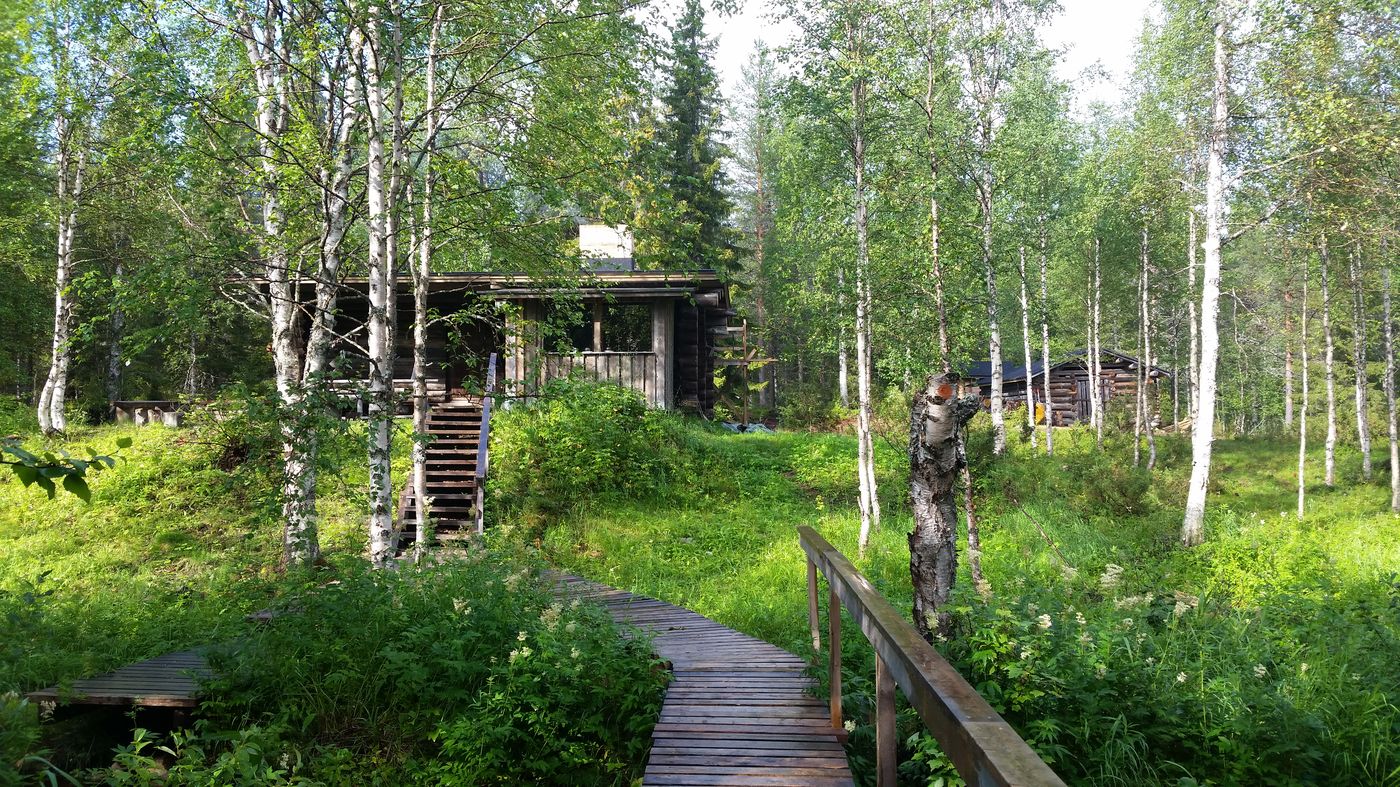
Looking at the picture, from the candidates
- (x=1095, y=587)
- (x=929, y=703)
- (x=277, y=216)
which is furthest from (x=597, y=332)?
(x=929, y=703)

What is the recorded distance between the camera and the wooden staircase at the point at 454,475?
1113 cm

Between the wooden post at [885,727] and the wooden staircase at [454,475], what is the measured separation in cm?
789

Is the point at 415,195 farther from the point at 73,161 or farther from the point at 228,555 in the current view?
the point at 73,161

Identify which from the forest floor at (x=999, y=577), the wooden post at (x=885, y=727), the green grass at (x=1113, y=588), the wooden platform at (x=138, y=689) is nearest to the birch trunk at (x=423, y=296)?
the forest floor at (x=999, y=577)

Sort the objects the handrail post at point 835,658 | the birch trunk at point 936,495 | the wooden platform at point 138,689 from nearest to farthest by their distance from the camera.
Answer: the handrail post at point 835,658
the birch trunk at point 936,495
the wooden platform at point 138,689

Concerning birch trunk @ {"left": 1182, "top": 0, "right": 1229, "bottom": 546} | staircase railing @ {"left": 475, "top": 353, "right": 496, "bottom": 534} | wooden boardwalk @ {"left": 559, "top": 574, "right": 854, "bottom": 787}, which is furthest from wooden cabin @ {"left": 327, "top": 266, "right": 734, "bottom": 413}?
birch trunk @ {"left": 1182, "top": 0, "right": 1229, "bottom": 546}

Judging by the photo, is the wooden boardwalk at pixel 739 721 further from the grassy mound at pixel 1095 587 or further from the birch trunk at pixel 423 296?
the birch trunk at pixel 423 296

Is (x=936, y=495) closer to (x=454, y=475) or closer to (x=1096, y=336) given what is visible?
(x=454, y=475)

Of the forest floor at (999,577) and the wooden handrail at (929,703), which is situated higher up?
the wooden handrail at (929,703)

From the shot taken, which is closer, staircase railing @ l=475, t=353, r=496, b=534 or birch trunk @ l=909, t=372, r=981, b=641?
birch trunk @ l=909, t=372, r=981, b=641

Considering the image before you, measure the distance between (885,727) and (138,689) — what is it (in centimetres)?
494

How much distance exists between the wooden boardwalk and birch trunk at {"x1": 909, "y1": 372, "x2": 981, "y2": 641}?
3.14 feet

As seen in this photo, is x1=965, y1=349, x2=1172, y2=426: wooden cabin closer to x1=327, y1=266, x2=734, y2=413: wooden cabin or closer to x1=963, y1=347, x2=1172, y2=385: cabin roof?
x1=963, y1=347, x2=1172, y2=385: cabin roof

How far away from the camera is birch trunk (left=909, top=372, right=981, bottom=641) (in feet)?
14.2
